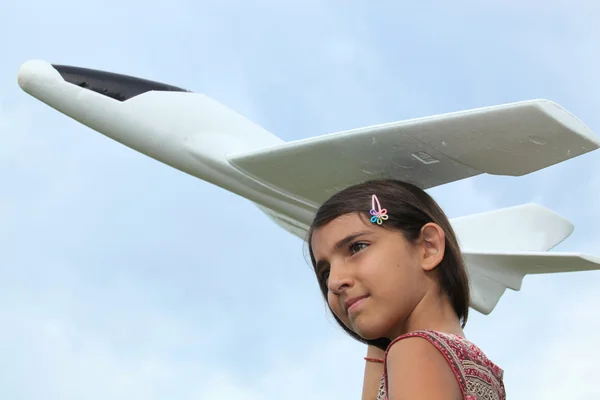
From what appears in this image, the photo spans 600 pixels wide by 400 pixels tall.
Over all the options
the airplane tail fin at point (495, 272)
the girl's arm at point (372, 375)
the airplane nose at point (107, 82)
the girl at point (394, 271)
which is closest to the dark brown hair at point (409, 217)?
the girl at point (394, 271)

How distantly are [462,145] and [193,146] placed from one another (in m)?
3.50

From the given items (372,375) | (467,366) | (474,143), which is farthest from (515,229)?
(467,366)

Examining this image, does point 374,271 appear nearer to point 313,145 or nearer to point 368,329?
point 368,329

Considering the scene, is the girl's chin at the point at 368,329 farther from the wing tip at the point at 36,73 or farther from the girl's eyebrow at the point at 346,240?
the wing tip at the point at 36,73

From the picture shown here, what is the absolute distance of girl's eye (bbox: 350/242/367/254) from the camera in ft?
8.84

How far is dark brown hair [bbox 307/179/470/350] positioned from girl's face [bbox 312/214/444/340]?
0.03 metres

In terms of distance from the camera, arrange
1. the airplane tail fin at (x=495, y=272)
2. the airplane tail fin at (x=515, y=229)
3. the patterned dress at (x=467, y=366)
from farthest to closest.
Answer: the airplane tail fin at (x=515, y=229) → the airplane tail fin at (x=495, y=272) → the patterned dress at (x=467, y=366)

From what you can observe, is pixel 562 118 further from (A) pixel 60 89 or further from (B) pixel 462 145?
(A) pixel 60 89

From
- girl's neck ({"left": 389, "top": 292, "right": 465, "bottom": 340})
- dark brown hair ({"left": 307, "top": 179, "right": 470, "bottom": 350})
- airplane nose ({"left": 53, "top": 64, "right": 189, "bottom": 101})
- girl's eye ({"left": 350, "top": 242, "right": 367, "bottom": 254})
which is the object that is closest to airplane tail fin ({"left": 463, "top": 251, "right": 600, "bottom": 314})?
airplane nose ({"left": 53, "top": 64, "right": 189, "bottom": 101})

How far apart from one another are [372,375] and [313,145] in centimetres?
279

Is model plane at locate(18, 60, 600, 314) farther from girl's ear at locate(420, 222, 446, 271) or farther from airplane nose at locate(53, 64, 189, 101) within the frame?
girl's ear at locate(420, 222, 446, 271)

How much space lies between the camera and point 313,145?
6.13 metres

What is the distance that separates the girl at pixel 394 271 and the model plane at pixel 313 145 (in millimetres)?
1611

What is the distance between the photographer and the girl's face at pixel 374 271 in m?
2.61
